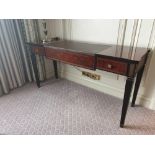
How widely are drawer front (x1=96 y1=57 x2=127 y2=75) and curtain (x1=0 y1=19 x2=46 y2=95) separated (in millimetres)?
1222

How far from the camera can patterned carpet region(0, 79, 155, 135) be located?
1415 mm

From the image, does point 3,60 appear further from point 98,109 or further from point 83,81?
point 98,109

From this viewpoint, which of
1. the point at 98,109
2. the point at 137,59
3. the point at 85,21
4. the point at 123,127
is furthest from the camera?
the point at 85,21

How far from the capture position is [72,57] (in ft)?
Answer: 4.95

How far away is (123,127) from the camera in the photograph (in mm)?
1438

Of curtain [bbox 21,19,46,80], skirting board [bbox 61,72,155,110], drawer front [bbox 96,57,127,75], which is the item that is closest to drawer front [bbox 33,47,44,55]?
curtain [bbox 21,19,46,80]

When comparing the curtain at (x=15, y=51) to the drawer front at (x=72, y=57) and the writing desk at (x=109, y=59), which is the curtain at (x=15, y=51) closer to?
the writing desk at (x=109, y=59)

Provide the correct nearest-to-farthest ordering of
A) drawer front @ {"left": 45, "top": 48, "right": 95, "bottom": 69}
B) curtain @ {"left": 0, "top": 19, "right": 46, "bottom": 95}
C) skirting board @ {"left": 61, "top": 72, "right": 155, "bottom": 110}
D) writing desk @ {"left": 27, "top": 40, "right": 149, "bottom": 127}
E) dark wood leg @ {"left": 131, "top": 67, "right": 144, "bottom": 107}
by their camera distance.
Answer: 1. writing desk @ {"left": 27, "top": 40, "right": 149, "bottom": 127}
2. drawer front @ {"left": 45, "top": 48, "right": 95, "bottom": 69}
3. dark wood leg @ {"left": 131, "top": 67, "right": 144, "bottom": 107}
4. skirting board @ {"left": 61, "top": 72, "right": 155, "bottom": 110}
5. curtain @ {"left": 0, "top": 19, "right": 46, "bottom": 95}

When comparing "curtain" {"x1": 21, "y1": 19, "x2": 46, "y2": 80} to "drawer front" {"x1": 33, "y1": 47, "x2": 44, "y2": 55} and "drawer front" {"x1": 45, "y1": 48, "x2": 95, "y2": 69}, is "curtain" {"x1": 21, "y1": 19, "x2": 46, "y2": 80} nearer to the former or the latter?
"drawer front" {"x1": 33, "y1": 47, "x2": 44, "y2": 55}

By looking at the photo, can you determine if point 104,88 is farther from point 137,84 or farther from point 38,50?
point 38,50
